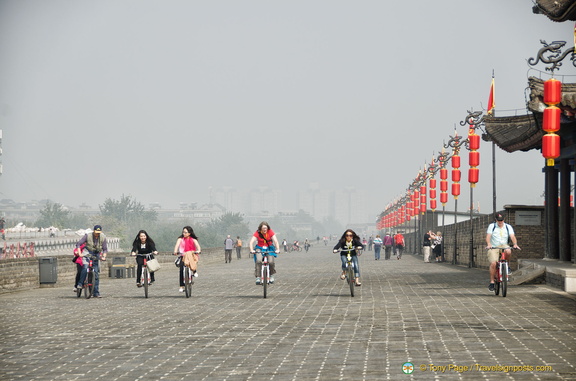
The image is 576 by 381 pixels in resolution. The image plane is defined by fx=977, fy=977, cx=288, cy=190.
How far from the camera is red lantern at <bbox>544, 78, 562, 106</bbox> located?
2016 centimetres

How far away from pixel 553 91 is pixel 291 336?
1069cm

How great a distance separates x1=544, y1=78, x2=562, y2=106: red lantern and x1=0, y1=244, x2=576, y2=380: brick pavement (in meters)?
3.97

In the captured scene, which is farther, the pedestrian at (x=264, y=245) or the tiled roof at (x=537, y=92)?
the tiled roof at (x=537, y=92)

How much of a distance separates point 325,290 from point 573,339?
11010mm

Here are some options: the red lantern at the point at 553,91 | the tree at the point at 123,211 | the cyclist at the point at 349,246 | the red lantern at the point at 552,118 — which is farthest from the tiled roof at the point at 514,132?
the tree at the point at 123,211

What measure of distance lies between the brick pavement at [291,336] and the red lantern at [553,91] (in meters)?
3.97

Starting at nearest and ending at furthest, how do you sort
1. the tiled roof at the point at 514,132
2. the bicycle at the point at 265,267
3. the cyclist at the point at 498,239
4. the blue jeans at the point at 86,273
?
the cyclist at the point at 498,239 < the bicycle at the point at 265,267 < the blue jeans at the point at 86,273 < the tiled roof at the point at 514,132

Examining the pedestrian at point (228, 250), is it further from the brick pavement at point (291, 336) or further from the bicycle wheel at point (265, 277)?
the bicycle wheel at point (265, 277)

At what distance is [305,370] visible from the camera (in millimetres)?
8984

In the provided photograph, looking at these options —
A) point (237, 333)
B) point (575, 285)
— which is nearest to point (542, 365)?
point (237, 333)

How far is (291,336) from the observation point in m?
11.8

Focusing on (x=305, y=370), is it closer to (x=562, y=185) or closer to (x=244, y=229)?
(x=562, y=185)

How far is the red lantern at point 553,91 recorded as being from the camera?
66.1 ft

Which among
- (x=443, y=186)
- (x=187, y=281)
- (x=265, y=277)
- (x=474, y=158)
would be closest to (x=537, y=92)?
(x=265, y=277)
